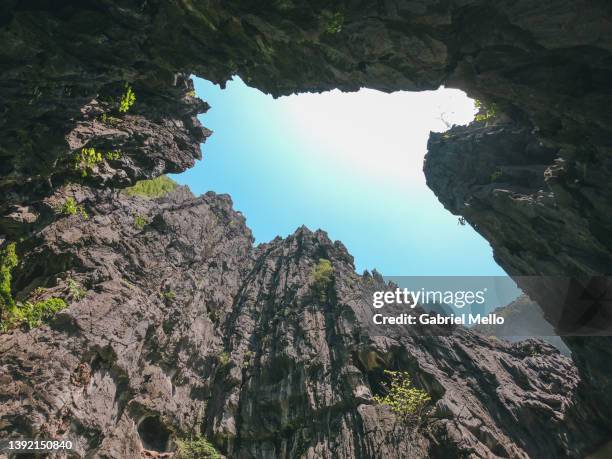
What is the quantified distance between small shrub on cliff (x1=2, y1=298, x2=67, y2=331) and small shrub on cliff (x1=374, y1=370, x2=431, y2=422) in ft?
67.4

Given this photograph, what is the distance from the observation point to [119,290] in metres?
18.8

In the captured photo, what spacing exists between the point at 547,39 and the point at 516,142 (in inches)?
555

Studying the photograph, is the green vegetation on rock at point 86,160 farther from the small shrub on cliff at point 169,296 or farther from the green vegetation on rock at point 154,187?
the green vegetation on rock at point 154,187

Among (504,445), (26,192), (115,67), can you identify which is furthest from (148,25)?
(504,445)

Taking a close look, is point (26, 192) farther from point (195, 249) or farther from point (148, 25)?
point (195, 249)

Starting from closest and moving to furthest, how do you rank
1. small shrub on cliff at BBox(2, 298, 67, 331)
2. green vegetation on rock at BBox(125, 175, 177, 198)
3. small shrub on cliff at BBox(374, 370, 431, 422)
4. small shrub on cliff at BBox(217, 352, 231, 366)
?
small shrub on cliff at BBox(2, 298, 67, 331), small shrub on cliff at BBox(374, 370, 431, 422), small shrub on cliff at BBox(217, 352, 231, 366), green vegetation on rock at BBox(125, 175, 177, 198)

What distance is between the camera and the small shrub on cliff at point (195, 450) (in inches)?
790

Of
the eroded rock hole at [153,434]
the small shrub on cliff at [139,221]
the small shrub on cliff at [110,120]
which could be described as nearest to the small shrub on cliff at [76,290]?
the small shrub on cliff at [139,221]

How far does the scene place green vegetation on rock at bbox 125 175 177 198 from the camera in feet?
119

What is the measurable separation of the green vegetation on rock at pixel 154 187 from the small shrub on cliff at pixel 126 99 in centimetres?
1746

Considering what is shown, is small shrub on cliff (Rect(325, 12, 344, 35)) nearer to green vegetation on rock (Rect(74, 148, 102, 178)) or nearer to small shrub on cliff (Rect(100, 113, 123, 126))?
small shrub on cliff (Rect(100, 113, 123, 126))

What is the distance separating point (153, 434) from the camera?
20234 mm

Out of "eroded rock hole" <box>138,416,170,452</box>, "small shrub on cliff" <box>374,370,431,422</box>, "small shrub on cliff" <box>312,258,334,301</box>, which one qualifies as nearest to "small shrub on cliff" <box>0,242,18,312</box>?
"eroded rock hole" <box>138,416,170,452</box>

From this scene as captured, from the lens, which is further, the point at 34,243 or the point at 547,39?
the point at 34,243
